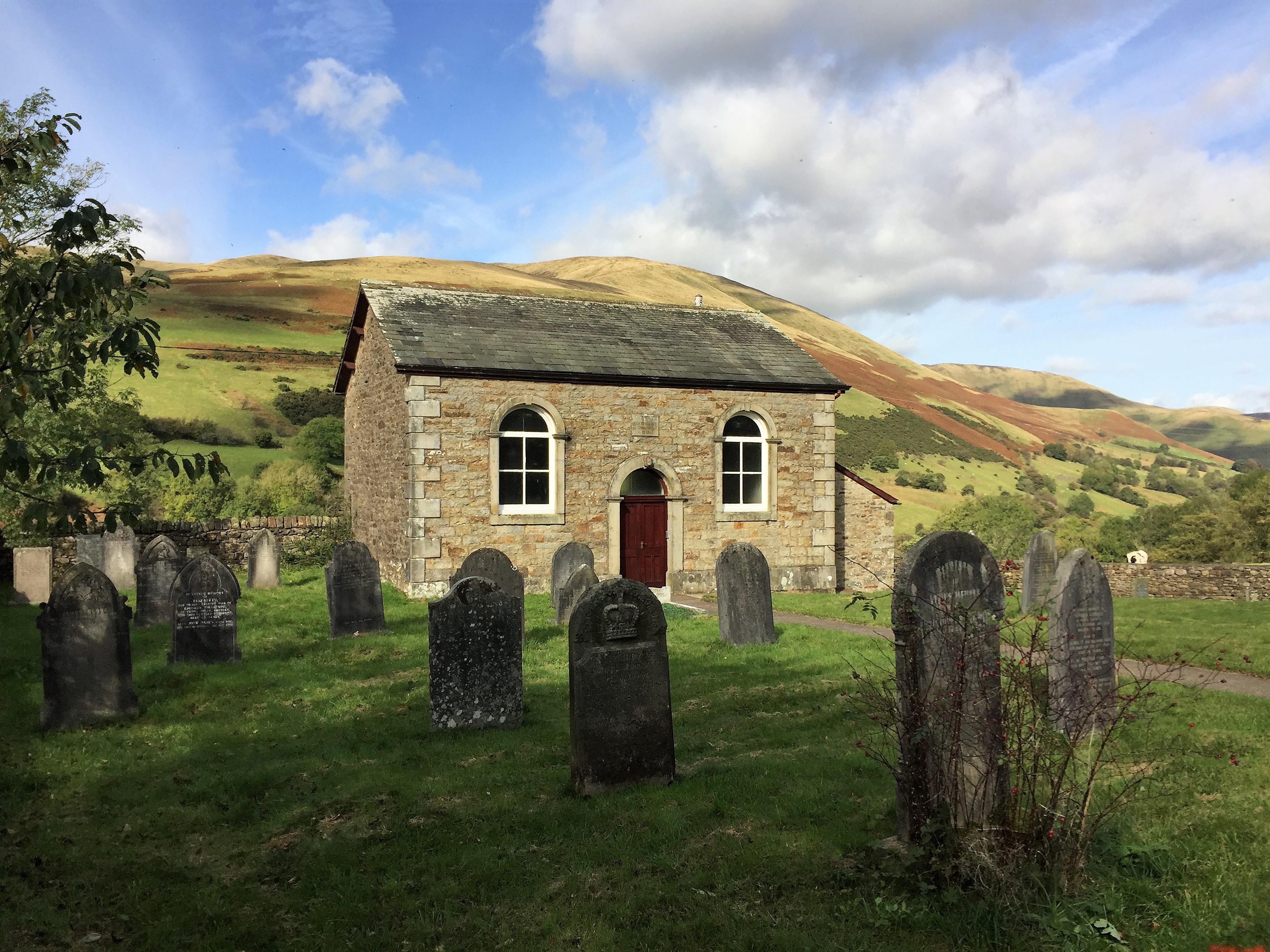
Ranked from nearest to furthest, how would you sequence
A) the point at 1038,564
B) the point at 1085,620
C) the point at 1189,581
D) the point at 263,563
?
the point at 1085,620
the point at 1038,564
the point at 263,563
the point at 1189,581

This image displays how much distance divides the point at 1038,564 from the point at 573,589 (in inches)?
356

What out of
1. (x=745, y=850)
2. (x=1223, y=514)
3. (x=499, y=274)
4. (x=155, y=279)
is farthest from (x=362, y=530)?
(x=499, y=274)

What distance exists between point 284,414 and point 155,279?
44705mm

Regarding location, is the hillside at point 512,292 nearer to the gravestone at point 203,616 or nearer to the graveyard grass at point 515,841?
the gravestone at point 203,616

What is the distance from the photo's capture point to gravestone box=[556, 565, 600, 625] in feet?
41.6

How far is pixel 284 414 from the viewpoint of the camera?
46.9 meters

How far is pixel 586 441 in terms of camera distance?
18266 millimetres

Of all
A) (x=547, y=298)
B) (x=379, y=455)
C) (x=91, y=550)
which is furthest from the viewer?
(x=547, y=298)

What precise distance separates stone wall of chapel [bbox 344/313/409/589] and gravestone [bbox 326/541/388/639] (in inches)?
174

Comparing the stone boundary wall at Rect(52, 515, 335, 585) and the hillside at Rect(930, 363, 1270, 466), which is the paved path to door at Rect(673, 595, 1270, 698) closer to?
the stone boundary wall at Rect(52, 515, 335, 585)

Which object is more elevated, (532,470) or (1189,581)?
(532,470)

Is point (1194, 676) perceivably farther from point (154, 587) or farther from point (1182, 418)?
point (1182, 418)

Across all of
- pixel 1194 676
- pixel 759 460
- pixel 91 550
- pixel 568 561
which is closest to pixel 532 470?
pixel 568 561

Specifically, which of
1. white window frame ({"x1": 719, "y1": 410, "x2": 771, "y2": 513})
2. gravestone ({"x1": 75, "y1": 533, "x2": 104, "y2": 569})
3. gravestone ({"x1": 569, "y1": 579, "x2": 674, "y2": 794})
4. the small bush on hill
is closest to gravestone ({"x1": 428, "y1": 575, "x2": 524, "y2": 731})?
gravestone ({"x1": 569, "y1": 579, "x2": 674, "y2": 794})
